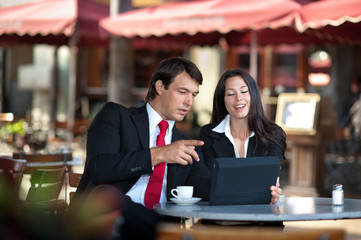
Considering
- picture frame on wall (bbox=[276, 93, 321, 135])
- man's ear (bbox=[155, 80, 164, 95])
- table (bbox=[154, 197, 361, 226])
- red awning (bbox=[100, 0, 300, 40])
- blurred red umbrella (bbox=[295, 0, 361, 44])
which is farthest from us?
picture frame on wall (bbox=[276, 93, 321, 135])

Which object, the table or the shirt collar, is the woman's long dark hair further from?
the table

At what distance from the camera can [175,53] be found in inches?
656

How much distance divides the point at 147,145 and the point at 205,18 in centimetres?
484

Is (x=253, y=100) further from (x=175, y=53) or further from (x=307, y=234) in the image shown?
(x=175, y=53)

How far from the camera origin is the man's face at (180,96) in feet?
11.9

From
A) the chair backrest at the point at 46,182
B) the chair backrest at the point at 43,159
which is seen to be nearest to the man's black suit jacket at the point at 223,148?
the chair backrest at the point at 46,182

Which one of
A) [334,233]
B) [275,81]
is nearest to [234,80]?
[334,233]

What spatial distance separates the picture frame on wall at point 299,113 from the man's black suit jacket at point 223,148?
5.06m

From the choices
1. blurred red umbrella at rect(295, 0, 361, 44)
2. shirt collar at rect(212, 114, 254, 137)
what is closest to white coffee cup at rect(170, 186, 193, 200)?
shirt collar at rect(212, 114, 254, 137)

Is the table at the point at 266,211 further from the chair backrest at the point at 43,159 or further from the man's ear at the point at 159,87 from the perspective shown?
the chair backrest at the point at 43,159

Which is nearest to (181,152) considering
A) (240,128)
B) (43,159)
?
(240,128)

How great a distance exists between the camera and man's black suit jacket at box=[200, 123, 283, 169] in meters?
4.13

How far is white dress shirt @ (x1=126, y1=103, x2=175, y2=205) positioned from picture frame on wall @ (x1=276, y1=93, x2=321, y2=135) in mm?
5630

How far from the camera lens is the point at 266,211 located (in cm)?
310
